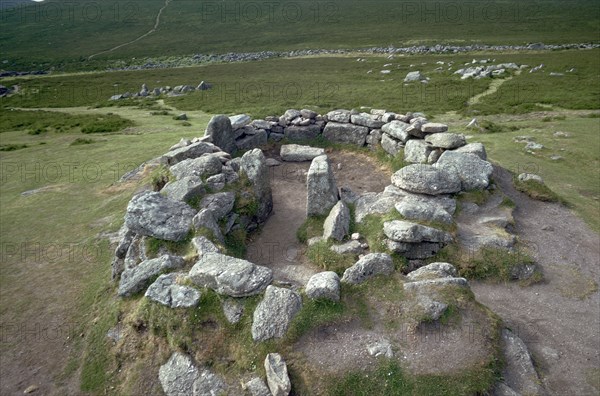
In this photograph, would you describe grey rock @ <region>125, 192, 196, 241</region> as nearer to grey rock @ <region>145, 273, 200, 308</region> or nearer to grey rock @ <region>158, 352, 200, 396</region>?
grey rock @ <region>145, 273, 200, 308</region>

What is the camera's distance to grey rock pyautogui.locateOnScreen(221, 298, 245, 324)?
37.7 ft

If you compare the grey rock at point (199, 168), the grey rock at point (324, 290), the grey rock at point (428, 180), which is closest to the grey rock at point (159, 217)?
the grey rock at point (199, 168)

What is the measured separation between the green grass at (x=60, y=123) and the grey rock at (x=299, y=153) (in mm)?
21397

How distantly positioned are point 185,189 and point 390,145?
12603 mm

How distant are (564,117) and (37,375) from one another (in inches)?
1506

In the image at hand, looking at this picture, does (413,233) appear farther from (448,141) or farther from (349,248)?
(448,141)

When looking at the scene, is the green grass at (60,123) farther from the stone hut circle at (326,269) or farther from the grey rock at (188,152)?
the stone hut circle at (326,269)

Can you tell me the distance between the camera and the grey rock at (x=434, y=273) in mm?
13078

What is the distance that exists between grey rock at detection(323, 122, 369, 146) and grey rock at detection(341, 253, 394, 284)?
1444 centimetres

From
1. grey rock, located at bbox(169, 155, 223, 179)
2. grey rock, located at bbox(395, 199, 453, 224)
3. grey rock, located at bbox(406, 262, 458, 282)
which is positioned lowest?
grey rock, located at bbox(406, 262, 458, 282)

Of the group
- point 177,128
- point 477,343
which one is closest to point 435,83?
point 177,128

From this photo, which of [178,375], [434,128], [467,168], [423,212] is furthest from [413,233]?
[434,128]

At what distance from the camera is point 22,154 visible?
1304 inches

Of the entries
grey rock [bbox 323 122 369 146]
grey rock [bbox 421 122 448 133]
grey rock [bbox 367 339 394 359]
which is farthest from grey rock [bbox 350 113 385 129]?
grey rock [bbox 367 339 394 359]
